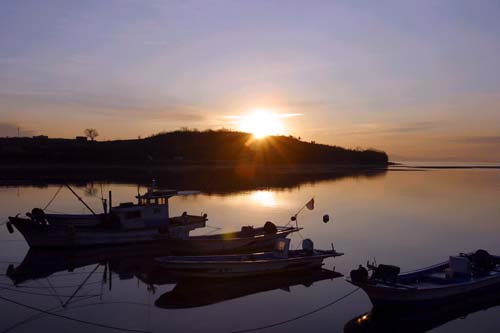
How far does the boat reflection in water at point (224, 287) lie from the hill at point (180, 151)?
302ft

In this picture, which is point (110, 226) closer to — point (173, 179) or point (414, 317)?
point (414, 317)

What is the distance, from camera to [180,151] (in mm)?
154625

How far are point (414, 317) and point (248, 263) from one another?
6944 mm

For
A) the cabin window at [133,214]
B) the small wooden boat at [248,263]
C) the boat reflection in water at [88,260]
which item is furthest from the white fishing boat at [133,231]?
the small wooden boat at [248,263]

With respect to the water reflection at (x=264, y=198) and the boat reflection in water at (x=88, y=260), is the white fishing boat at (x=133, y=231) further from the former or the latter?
the water reflection at (x=264, y=198)

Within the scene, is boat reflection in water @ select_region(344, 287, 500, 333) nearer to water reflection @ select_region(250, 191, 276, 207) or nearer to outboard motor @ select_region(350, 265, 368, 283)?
outboard motor @ select_region(350, 265, 368, 283)

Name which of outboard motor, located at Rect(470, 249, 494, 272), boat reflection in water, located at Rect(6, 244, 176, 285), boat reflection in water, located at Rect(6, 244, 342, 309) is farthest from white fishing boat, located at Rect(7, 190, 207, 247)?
outboard motor, located at Rect(470, 249, 494, 272)

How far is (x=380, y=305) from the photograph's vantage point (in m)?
16.1

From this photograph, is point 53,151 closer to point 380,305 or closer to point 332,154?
point 332,154

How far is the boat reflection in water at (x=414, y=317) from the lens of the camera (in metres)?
15.3

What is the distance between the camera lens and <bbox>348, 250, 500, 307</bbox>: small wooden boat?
15891mm

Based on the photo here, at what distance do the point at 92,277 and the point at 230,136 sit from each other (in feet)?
517

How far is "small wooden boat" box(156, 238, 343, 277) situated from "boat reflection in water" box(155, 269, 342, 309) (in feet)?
1.01

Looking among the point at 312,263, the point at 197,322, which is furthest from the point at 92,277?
the point at 312,263
